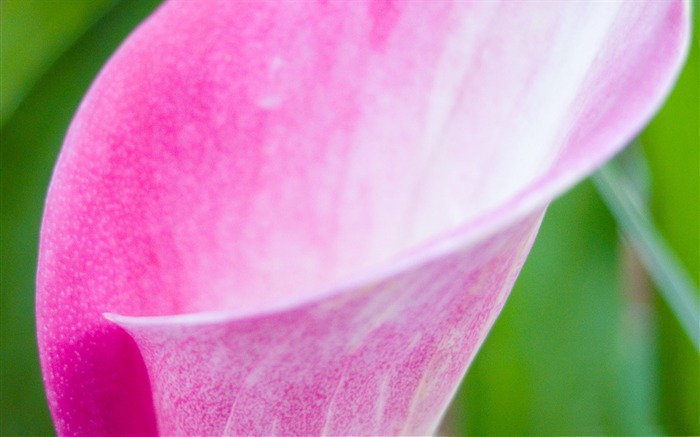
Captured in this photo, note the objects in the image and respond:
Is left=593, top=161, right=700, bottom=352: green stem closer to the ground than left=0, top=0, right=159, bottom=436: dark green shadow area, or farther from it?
closer to the ground

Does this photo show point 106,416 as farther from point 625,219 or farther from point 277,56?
point 625,219

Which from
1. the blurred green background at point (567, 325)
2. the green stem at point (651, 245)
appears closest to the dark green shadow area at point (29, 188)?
the blurred green background at point (567, 325)

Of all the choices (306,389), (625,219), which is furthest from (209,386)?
(625,219)

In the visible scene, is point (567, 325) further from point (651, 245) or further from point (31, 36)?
point (31, 36)

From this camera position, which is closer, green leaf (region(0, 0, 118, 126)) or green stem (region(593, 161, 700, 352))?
green leaf (region(0, 0, 118, 126))

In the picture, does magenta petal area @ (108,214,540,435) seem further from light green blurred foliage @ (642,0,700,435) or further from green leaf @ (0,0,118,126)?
light green blurred foliage @ (642,0,700,435)

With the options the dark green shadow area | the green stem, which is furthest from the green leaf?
the green stem

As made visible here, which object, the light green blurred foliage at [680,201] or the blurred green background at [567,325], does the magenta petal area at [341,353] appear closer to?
the blurred green background at [567,325]

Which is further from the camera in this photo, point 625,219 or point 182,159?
point 625,219

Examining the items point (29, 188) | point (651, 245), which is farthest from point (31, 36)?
point (651, 245)
